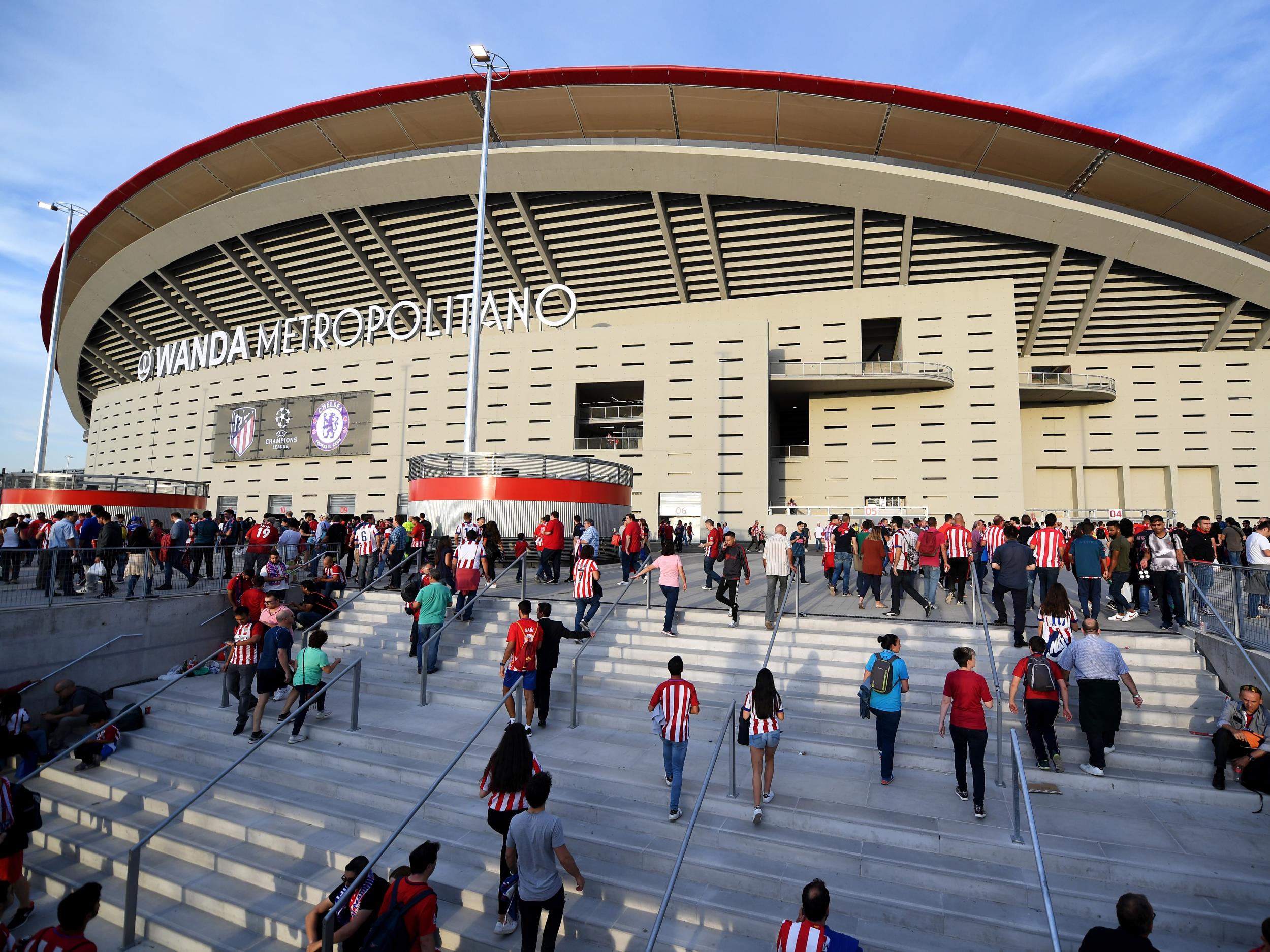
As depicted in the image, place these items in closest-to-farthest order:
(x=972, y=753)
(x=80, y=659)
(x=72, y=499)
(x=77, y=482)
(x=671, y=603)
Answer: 1. (x=972, y=753)
2. (x=671, y=603)
3. (x=80, y=659)
4. (x=77, y=482)
5. (x=72, y=499)

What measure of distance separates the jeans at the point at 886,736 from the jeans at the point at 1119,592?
584 centimetres

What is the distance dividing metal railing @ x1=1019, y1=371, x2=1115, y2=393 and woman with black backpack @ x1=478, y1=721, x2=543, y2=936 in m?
32.0

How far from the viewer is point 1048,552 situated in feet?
31.5

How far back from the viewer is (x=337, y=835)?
20.1 ft

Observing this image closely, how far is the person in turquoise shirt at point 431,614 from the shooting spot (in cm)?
921

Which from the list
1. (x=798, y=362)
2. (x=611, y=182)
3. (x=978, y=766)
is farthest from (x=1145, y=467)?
(x=978, y=766)

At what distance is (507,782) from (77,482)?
24041 mm

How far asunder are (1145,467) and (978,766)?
111 feet

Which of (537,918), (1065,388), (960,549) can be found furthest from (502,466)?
(1065,388)

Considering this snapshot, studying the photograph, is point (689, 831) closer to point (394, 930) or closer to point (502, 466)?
point (394, 930)

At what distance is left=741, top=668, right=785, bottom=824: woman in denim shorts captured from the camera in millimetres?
5715

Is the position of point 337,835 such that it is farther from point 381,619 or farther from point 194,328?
point 194,328

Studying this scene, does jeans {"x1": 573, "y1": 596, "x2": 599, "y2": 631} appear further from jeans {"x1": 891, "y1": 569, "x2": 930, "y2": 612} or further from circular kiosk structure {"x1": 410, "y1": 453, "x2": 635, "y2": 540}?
circular kiosk structure {"x1": 410, "y1": 453, "x2": 635, "y2": 540}

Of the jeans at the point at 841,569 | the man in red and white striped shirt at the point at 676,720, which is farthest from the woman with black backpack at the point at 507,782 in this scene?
the jeans at the point at 841,569
